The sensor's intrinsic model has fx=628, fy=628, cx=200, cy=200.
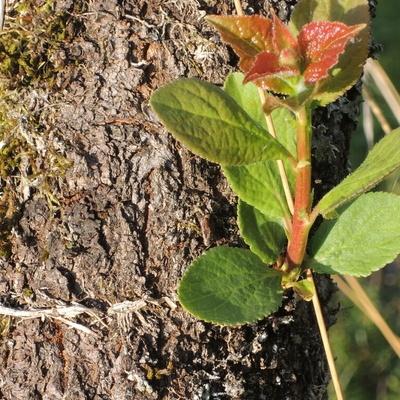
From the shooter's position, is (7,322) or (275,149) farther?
(7,322)

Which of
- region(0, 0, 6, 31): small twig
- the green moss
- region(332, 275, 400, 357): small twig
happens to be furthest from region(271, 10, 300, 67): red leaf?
region(332, 275, 400, 357): small twig

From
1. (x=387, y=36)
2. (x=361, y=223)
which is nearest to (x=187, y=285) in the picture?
(x=361, y=223)

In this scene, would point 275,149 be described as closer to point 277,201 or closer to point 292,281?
point 277,201

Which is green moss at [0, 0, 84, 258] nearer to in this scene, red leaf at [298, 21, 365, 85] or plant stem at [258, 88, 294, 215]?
plant stem at [258, 88, 294, 215]

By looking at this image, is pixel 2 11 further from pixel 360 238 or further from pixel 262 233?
pixel 360 238

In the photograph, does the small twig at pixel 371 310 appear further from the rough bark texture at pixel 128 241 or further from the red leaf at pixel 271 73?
the red leaf at pixel 271 73

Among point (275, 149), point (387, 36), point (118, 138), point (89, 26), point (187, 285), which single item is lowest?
point (387, 36)
